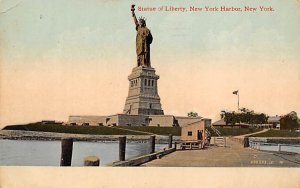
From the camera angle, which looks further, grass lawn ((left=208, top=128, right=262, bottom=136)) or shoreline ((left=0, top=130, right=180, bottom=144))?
grass lawn ((left=208, top=128, right=262, bottom=136))

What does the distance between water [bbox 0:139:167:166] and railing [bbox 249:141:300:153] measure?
0.75 m

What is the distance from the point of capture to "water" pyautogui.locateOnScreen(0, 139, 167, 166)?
2854 millimetres

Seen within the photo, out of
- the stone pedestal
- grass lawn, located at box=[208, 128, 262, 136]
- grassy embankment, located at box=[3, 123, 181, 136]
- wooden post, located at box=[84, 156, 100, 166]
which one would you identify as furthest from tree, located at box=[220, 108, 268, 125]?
wooden post, located at box=[84, 156, 100, 166]

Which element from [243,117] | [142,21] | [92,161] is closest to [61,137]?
[92,161]

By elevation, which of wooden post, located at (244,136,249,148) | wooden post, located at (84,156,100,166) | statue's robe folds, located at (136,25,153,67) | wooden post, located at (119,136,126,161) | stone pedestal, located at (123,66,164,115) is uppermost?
statue's robe folds, located at (136,25,153,67)

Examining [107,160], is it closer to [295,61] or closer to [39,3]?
[39,3]

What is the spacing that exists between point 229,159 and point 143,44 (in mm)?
908

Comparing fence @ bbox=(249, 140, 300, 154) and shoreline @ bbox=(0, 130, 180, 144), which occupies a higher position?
shoreline @ bbox=(0, 130, 180, 144)

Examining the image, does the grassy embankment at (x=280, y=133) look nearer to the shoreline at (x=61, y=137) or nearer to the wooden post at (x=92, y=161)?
the shoreline at (x=61, y=137)

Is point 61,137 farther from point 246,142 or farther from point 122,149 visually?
point 246,142

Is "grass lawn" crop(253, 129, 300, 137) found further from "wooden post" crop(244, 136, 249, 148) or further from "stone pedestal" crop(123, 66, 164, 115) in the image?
"stone pedestal" crop(123, 66, 164, 115)

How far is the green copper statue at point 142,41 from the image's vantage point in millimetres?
2959

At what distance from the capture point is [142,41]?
2.97 m

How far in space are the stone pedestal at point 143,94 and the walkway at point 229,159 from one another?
33cm
